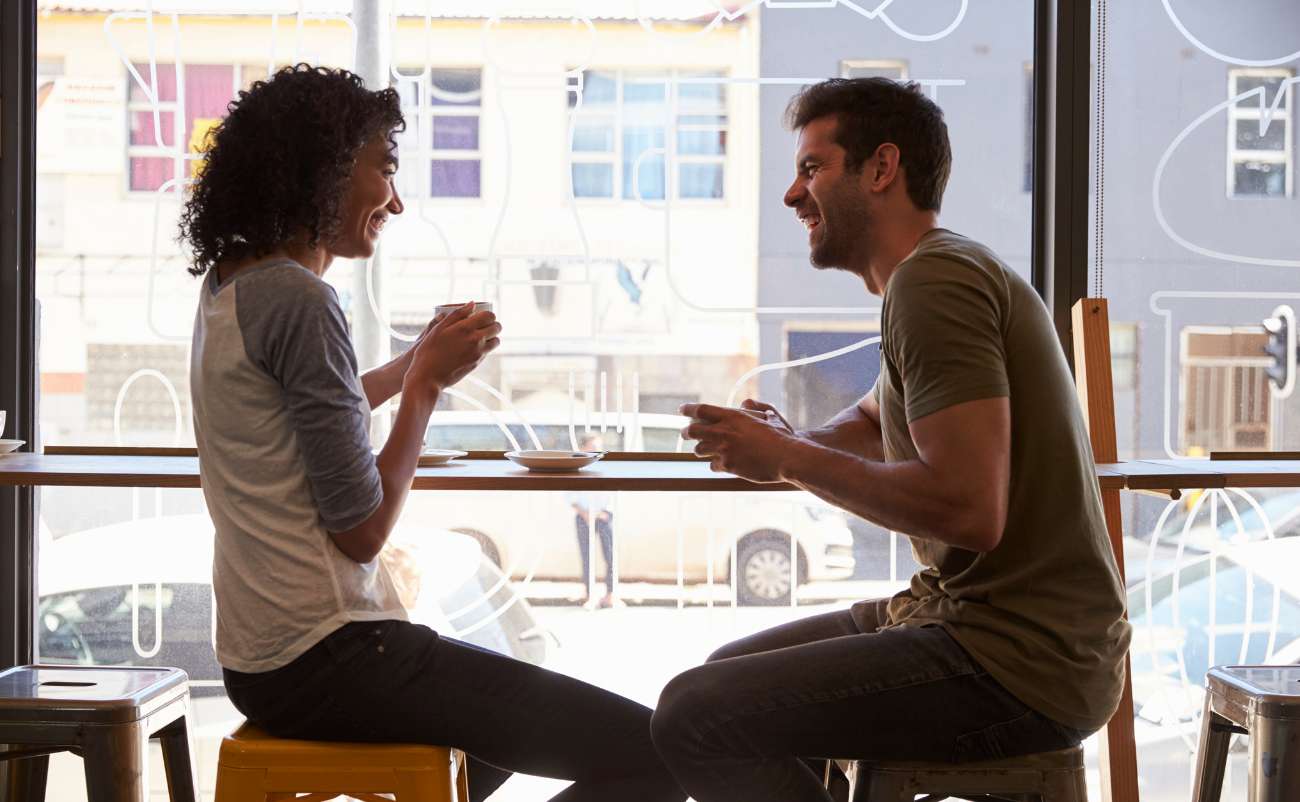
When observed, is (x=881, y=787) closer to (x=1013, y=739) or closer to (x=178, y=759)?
(x=1013, y=739)

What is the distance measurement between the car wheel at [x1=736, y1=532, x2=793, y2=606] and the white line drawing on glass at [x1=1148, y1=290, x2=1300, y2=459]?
0.92 metres

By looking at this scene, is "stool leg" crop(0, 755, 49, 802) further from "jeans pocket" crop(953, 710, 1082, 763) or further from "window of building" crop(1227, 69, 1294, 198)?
"window of building" crop(1227, 69, 1294, 198)

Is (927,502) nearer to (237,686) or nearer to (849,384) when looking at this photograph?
(237,686)

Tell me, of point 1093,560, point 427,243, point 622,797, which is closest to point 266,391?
point 622,797

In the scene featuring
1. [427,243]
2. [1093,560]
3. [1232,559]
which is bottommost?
[1232,559]

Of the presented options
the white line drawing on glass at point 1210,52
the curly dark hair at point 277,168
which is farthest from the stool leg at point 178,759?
the white line drawing on glass at point 1210,52

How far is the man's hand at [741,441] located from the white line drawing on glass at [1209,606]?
1515 millimetres

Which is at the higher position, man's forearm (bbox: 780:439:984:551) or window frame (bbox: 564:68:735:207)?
window frame (bbox: 564:68:735:207)

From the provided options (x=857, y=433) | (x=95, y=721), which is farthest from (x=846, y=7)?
(x=95, y=721)

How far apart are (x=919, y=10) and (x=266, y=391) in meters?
1.89

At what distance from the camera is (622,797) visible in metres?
1.66

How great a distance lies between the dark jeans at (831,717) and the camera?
4.99ft

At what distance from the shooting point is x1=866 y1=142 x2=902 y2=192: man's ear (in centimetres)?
181

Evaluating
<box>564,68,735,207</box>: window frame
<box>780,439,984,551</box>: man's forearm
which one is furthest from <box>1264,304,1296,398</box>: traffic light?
<box>780,439,984,551</box>: man's forearm
